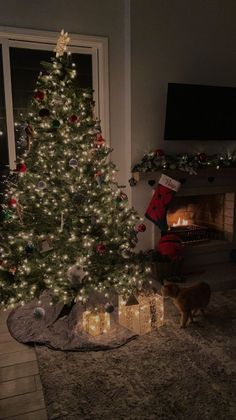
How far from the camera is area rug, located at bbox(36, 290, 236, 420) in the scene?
5.24 feet

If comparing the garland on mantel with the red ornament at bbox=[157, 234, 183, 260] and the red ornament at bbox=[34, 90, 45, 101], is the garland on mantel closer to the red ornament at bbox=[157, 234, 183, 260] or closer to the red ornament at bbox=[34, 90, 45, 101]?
the red ornament at bbox=[157, 234, 183, 260]

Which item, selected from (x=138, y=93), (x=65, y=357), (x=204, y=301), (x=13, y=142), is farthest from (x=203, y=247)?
(x=13, y=142)

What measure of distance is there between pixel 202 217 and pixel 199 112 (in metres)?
1.26

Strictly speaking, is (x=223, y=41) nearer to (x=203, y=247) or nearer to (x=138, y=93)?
(x=138, y=93)

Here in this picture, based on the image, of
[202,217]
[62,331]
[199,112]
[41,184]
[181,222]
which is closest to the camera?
[41,184]

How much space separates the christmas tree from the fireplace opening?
1425mm

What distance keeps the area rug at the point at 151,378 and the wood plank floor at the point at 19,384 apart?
0.16ft

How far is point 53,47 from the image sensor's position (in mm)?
3059

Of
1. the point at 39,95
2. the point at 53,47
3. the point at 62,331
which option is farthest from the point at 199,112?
the point at 62,331

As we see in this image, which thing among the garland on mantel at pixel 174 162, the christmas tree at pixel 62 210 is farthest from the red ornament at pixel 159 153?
the christmas tree at pixel 62 210

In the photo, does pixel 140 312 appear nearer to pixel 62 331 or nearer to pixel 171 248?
pixel 62 331

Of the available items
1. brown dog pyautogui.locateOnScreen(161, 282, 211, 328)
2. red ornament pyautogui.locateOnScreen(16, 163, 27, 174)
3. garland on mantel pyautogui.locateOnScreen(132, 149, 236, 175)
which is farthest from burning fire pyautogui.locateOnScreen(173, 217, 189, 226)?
red ornament pyautogui.locateOnScreen(16, 163, 27, 174)

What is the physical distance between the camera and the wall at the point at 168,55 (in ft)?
10.3

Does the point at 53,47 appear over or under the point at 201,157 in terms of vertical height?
over
